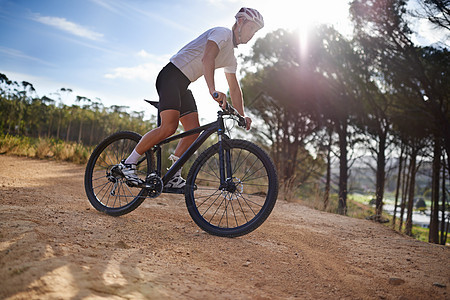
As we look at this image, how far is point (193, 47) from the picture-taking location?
10.1 feet

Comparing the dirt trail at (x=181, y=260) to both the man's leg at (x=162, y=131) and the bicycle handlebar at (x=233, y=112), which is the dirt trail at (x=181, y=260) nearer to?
the man's leg at (x=162, y=131)

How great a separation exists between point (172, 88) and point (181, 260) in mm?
1562

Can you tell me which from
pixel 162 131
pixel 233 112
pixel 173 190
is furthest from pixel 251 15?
pixel 173 190

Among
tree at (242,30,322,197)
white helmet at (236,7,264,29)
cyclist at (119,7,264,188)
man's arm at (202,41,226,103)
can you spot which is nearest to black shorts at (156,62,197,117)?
cyclist at (119,7,264,188)

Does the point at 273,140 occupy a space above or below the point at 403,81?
below

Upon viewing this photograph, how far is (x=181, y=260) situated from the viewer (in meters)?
2.15

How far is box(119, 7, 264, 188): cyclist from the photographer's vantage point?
2877 mm

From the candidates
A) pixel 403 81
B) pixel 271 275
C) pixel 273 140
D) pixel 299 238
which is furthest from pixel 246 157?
pixel 273 140

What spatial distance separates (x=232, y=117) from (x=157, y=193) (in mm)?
992

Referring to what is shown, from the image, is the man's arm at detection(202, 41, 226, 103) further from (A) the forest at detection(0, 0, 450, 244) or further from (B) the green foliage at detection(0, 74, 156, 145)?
(B) the green foliage at detection(0, 74, 156, 145)

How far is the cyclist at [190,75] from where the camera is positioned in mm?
2877

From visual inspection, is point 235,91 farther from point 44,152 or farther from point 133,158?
point 44,152

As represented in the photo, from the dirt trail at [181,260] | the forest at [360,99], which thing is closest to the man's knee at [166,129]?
the dirt trail at [181,260]

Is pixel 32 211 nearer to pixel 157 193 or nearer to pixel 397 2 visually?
pixel 157 193
